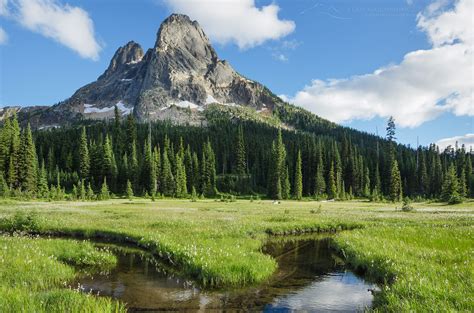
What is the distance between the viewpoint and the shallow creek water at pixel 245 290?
38.5 feet

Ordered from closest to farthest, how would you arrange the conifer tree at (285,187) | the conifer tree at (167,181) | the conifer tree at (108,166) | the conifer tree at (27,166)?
the conifer tree at (27,166)
the conifer tree at (167,181)
the conifer tree at (285,187)
the conifer tree at (108,166)

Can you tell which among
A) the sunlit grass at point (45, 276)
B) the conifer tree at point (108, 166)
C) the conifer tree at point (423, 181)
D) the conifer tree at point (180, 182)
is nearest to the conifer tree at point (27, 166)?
the conifer tree at point (108, 166)

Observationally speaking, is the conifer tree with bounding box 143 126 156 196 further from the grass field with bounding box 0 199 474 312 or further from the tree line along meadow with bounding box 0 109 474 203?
the grass field with bounding box 0 199 474 312

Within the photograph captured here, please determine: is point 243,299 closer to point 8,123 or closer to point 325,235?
point 325,235

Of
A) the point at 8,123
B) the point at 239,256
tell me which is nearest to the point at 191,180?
the point at 8,123

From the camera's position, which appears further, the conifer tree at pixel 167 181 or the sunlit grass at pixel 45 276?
the conifer tree at pixel 167 181

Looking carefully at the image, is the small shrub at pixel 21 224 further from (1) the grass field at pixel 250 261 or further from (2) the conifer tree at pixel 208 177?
(2) the conifer tree at pixel 208 177

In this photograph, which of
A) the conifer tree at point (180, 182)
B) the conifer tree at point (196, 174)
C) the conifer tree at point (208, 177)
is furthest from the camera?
the conifer tree at point (196, 174)

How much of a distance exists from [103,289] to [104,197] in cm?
7714

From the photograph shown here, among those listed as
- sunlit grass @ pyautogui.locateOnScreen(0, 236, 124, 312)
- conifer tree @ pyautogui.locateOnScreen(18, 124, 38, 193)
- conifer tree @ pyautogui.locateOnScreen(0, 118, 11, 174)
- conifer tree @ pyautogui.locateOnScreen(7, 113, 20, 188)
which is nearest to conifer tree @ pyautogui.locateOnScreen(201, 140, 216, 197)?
conifer tree @ pyautogui.locateOnScreen(18, 124, 38, 193)

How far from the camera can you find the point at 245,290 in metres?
13.5

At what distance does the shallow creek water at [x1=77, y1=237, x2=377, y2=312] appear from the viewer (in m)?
11.7

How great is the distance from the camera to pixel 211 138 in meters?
182

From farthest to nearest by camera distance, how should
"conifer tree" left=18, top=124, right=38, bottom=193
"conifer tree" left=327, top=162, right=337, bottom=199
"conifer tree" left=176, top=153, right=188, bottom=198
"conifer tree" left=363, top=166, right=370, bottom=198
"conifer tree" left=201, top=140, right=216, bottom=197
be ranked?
"conifer tree" left=363, top=166, right=370, bottom=198 → "conifer tree" left=201, top=140, right=216, bottom=197 → "conifer tree" left=327, top=162, right=337, bottom=199 → "conifer tree" left=176, top=153, right=188, bottom=198 → "conifer tree" left=18, top=124, right=38, bottom=193
